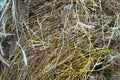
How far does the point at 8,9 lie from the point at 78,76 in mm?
428

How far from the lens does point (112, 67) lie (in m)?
1.58

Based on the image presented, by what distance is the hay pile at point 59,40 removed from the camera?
5.15 feet

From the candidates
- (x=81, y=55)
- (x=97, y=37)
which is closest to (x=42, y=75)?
(x=81, y=55)

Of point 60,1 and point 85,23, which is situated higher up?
point 60,1

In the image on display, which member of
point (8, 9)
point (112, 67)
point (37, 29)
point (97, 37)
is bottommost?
point (112, 67)

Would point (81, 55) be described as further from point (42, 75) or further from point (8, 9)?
point (8, 9)

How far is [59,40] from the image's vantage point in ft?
5.22

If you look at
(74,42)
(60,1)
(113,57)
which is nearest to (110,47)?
(113,57)

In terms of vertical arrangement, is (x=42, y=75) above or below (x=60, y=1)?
below

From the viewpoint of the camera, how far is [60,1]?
5.41ft

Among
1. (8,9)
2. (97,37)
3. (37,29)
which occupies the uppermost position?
(8,9)

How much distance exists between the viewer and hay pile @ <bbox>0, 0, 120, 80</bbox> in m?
1.57

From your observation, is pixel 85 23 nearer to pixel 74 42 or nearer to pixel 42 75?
pixel 74 42

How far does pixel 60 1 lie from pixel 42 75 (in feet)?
1.12
